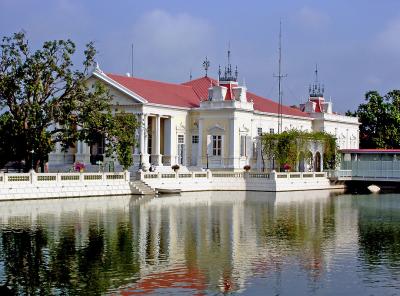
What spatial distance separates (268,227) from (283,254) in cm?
758

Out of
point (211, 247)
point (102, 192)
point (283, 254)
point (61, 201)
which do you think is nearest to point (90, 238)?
point (211, 247)

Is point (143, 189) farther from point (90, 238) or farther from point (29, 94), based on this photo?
point (90, 238)

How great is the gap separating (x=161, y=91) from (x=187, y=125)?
355 centimetres

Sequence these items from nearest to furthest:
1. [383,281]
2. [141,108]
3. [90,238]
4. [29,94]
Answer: [383,281] → [90,238] → [29,94] → [141,108]

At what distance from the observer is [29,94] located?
46.9m

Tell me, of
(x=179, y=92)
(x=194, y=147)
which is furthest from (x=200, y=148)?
(x=179, y=92)

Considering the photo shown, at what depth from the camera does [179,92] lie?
6750cm

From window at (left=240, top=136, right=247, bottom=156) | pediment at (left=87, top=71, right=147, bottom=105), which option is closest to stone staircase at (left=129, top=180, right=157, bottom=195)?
pediment at (left=87, top=71, right=147, bottom=105)

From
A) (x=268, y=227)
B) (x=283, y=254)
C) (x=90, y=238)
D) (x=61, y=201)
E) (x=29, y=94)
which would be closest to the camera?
(x=283, y=254)

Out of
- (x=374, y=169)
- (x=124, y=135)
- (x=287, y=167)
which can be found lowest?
(x=374, y=169)

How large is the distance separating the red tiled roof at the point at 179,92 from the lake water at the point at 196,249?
21.3 m

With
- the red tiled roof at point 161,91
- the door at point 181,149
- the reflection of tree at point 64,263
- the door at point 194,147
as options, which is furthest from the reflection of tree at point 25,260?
the door at point 194,147

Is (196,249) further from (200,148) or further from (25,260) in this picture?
(200,148)

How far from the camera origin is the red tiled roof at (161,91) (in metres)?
61.6
